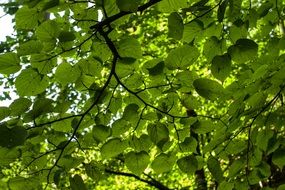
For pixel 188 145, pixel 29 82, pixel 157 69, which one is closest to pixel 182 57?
pixel 157 69

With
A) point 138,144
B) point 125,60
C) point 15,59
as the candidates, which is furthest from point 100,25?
point 138,144

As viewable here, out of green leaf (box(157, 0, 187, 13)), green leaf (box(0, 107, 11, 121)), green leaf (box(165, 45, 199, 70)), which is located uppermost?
green leaf (box(157, 0, 187, 13))

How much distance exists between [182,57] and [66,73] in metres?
0.68

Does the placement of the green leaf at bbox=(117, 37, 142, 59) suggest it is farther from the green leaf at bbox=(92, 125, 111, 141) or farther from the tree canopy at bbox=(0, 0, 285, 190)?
the green leaf at bbox=(92, 125, 111, 141)

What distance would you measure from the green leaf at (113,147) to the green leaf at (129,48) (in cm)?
53

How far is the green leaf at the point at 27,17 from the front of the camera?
6.38ft

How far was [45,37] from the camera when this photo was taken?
6.42 feet

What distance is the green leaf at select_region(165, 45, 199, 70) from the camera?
1.94 m

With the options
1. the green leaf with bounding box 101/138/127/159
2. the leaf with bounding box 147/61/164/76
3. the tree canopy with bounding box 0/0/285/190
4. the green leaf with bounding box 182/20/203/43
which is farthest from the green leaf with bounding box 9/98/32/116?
the green leaf with bounding box 182/20/203/43

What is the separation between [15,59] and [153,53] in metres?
9.01

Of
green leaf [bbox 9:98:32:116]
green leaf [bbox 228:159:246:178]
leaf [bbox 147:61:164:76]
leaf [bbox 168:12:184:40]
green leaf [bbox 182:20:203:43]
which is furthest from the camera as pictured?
green leaf [bbox 228:159:246:178]

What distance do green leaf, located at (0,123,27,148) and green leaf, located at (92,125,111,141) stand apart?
2.24ft

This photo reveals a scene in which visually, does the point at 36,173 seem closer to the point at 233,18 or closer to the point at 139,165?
the point at 139,165

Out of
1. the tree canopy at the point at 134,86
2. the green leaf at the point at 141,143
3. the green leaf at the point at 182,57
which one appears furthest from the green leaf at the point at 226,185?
the green leaf at the point at 182,57
